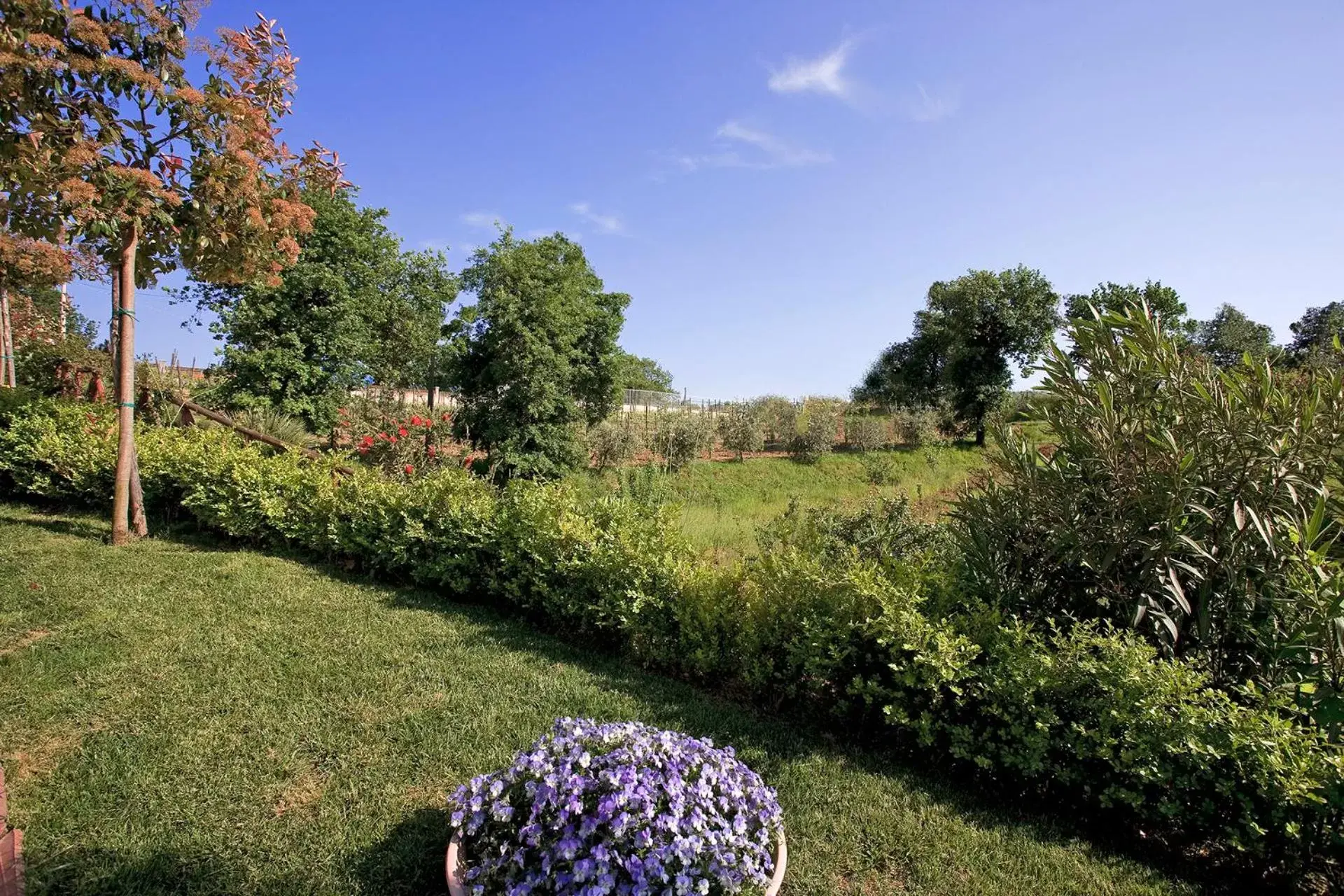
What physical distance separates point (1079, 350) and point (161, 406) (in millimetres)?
10381

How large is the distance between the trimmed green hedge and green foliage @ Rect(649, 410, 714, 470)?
9.61 meters

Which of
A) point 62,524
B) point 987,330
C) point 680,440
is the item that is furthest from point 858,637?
point 987,330

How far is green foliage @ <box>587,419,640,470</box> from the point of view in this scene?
14.1 metres

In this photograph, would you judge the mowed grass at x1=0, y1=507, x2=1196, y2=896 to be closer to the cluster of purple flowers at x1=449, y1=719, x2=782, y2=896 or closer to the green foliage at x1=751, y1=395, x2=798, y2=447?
the cluster of purple flowers at x1=449, y1=719, x2=782, y2=896

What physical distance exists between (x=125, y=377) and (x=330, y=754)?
164 inches

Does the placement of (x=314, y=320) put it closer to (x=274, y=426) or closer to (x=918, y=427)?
(x=274, y=426)

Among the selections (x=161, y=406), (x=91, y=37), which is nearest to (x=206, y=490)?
(x=91, y=37)

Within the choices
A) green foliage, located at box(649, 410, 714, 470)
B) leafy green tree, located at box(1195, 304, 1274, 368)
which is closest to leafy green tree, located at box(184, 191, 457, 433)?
green foliage, located at box(649, 410, 714, 470)

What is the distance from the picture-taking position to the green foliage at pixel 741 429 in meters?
16.1

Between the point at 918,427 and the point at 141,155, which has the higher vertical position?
the point at 141,155

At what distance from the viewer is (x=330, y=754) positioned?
241 cm

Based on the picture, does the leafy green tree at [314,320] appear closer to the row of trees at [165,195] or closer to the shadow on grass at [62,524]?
the row of trees at [165,195]

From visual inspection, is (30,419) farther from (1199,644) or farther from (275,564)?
(1199,644)

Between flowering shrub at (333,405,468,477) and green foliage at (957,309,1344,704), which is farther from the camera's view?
flowering shrub at (333,405,468,477)
